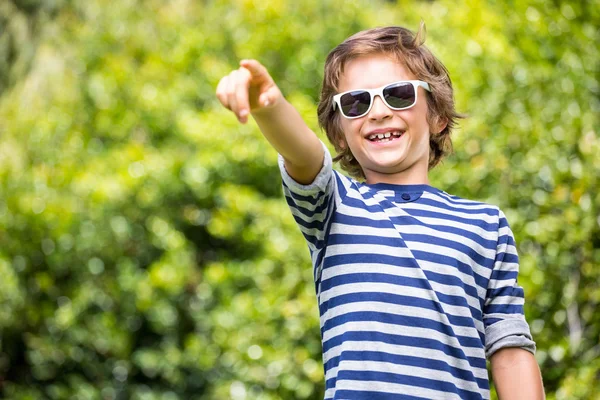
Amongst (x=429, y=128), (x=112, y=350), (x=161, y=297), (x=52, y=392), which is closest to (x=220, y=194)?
(x=161, y=297)

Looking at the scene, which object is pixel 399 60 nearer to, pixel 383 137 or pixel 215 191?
pixel 383 137

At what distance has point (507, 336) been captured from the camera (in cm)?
161

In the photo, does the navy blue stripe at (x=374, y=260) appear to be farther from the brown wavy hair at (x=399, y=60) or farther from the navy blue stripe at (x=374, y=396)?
the brown wavy hair at (x=399, y=60)

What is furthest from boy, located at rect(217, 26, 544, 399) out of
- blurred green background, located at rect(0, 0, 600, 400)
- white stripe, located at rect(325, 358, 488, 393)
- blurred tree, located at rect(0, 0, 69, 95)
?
blurred tree, located at rect(0, 0, 69, 95)

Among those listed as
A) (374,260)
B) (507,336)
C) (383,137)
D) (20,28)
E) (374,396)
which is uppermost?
(20,28)

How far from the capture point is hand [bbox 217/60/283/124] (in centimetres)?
125

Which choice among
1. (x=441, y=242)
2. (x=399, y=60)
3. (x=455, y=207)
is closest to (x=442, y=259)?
(x=441, y=242)

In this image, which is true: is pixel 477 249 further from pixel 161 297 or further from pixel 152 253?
pixel 152 253

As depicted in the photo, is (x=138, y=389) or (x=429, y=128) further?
(x=138, y=389)

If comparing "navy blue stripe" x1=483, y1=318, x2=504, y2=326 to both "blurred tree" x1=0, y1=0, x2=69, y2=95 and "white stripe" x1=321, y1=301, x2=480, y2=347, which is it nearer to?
"white stripe" x1=321, y1=301, x2=480, y2=347

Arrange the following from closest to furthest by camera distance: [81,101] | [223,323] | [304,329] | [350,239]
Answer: [350,239] < [304,329] < [223,323] < [81,101]

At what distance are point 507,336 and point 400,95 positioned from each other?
51 centimetres

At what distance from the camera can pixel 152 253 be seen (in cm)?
598

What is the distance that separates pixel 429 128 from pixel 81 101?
18.4 feet
